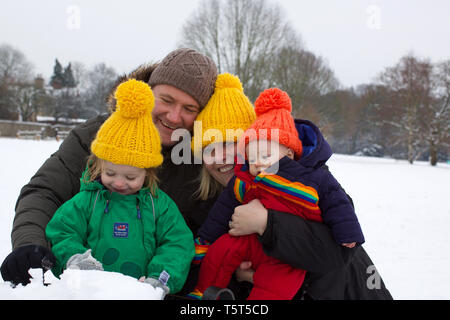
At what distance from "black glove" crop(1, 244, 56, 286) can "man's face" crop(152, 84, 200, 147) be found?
1.05m

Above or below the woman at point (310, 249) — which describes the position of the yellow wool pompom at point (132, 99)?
above

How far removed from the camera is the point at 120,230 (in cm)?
172

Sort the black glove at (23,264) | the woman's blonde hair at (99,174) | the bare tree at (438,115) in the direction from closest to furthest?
the black glove at (23,264) → the woman's blonde hair at (99,174) → the bare tree at (438,115)

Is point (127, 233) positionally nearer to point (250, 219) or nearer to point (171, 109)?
point (250, 219)

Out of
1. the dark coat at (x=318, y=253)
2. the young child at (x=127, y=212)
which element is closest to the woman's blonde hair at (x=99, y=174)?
the young child at (x=127, y=212)

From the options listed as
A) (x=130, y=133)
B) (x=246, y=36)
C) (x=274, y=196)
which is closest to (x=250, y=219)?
(x=274, y=196)

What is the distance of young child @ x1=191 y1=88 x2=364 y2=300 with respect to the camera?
1.64 metres

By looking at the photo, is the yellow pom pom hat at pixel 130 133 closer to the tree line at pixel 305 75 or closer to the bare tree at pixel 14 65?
the tree line at pixel 305 75

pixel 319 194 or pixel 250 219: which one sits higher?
pixel 319 194

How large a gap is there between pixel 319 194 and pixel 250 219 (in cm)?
37

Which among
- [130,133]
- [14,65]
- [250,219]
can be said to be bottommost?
[250,219]

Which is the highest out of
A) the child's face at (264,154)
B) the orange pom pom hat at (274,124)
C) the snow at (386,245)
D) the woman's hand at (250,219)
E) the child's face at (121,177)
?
the orange pom pom hat at (274,124)

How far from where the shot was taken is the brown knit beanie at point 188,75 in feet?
7.10
